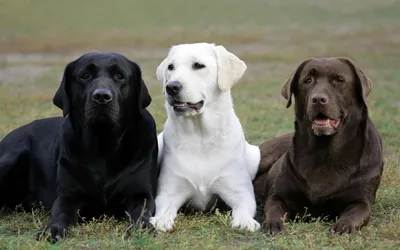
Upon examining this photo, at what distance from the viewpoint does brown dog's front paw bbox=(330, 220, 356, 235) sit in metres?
4.95

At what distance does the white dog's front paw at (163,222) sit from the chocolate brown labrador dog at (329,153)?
67 centimetres

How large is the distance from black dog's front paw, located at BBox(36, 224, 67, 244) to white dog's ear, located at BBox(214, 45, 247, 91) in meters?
1.60

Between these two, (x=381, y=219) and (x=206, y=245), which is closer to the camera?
(x=206, y=245)

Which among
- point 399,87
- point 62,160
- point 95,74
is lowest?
point 399,87

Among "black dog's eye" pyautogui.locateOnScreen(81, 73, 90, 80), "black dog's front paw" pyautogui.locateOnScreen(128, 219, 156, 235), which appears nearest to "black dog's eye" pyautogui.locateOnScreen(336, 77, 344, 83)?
"black dog's front paw" pyautogui.locateOnScreen(128, 219, 156, 235)

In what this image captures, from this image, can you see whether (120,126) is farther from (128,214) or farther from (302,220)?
(302,220)

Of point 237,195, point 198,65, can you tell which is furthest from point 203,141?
point 198,65

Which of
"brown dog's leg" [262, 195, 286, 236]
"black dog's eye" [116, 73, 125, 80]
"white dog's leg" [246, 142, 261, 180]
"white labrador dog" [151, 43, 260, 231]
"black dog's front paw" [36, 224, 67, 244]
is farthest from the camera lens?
"white dog's leg" [246, 142, 261, 180]

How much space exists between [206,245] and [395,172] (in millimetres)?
3022

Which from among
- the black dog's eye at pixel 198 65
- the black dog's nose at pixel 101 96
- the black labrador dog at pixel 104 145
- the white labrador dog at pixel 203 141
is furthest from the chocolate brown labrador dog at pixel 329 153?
the black dog's nose at pixel 101 96

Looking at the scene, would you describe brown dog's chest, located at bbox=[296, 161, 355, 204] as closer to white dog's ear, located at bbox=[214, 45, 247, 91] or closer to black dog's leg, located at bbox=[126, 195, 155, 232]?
white dog's ear, located at bbox=[214, 45, 247, 91]

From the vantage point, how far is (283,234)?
5.01 metres

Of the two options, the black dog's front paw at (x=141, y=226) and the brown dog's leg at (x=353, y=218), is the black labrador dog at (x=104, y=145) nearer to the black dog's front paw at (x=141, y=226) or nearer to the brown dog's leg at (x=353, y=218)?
the black dog's front paw at (x=141, y=226)

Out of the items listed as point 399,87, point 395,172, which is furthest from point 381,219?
point 399,87
